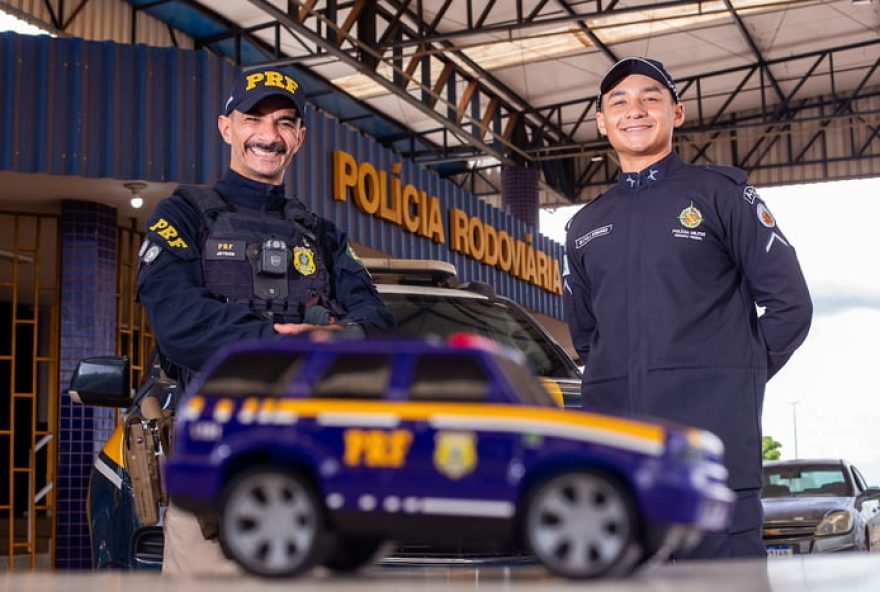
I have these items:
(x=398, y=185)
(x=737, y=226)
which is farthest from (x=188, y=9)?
(x=737, y=226)

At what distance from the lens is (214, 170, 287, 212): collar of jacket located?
55.1 inches

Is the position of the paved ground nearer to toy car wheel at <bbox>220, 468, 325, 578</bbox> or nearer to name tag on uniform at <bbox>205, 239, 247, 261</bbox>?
toy car wheel at <bbox>220, 468, 325, 578</bbox>

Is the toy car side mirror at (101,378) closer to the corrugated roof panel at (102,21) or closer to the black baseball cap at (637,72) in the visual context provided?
the black baseball cap at (637,72)

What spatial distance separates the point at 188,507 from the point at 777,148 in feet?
72.0

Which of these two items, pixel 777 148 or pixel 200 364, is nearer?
pixel 200 364

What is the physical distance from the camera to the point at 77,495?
8.12m

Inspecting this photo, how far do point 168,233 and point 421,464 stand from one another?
27.0 inches

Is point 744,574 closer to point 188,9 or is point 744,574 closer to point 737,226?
point 737,226

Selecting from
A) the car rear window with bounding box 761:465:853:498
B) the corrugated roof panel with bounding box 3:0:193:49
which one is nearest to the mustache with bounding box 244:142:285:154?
the car rear window with bounding box 761:465:853:498

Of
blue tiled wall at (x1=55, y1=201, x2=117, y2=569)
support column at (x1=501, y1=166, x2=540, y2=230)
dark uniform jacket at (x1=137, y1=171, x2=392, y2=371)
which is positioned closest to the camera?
dark uniform jacket at (x1=137, y1=171, x2=392, y2=371)

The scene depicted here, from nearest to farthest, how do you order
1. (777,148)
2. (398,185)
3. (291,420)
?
(291,420)
(398,185)
(777,148)

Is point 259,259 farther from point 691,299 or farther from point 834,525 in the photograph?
point 834,525

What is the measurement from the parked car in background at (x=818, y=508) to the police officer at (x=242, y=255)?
7270 millimetres

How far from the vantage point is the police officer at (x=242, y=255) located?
121 cm
